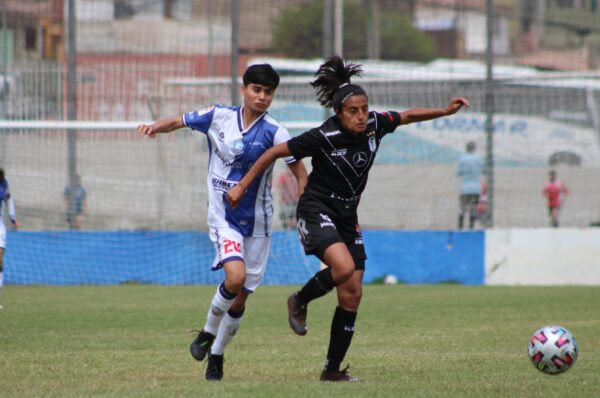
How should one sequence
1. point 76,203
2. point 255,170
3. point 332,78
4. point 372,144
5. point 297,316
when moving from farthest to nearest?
point 76,203
point 297,316
point 332,78
point 372,144
point 255,170

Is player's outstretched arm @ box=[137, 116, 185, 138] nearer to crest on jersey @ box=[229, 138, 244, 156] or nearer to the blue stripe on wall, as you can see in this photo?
crest on jersey @ box=[229, 138, 244, 156]

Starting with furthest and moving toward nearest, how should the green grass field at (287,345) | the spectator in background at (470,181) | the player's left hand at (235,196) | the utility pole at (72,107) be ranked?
the spectator in background at (470,181), the utility pole at (72,107), the player's left hand at (235,196), the green grass field at (287,345)

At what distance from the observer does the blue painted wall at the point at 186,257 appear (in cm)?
1822

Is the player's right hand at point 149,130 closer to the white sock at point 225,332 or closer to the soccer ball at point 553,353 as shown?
the white sock at point 225,332

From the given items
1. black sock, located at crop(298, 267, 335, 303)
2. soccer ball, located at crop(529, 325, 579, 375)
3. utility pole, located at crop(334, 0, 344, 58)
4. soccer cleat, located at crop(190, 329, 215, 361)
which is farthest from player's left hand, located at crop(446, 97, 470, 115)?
utility pole, located at crop(334, 0, 344, 58)

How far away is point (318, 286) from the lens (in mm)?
8305

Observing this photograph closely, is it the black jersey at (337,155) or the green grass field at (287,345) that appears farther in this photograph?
the black jersey at (337,155)

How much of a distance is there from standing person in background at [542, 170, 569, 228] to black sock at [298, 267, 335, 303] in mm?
11108

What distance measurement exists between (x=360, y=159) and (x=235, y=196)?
98cm

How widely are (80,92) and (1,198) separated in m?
3.96

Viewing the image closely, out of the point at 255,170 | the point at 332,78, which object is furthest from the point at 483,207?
the point at 255,170

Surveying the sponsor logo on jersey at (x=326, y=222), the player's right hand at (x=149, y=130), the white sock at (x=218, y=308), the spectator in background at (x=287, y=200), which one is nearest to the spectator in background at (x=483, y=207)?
the spectator in background at (x=287, y=200)

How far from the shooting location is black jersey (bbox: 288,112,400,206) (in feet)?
25.7

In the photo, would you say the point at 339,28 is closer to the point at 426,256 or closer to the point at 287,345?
the point at 426,256
